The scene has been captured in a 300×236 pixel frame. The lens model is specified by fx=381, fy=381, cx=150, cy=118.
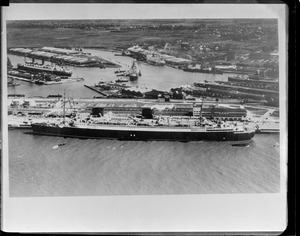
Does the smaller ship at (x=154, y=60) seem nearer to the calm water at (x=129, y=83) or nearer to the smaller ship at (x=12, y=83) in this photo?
the calm water at (x=129, y=83)

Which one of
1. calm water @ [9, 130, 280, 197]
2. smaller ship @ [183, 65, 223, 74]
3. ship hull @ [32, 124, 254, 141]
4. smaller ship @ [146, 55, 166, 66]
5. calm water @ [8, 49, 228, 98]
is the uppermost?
smaller ship @ [146, 55, 166, 66]

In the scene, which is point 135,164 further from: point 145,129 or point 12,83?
point 12,83

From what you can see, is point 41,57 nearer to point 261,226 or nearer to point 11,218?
point 11,218

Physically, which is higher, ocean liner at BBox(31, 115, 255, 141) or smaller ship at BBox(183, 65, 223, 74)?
smaller ship at BBox(183, 65, 223, 74)

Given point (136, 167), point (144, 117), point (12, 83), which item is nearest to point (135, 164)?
point (136, 167)

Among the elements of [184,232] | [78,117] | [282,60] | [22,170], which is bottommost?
[184,232]

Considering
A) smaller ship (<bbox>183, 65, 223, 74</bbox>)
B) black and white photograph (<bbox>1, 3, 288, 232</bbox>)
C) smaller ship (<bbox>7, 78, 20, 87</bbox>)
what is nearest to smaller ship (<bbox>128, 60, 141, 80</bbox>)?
black and white photograph (<bbox>1, 3, 288, 232</bbox>)

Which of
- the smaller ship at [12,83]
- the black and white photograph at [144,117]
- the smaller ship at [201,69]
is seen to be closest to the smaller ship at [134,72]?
the black and white photograph at [144,117]

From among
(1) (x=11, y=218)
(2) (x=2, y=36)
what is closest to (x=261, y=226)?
(1) (x=11, y=218)

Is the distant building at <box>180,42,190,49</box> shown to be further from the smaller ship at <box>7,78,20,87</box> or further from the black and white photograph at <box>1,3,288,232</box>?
the smaller ship at <box>7,78,20,87</box>
